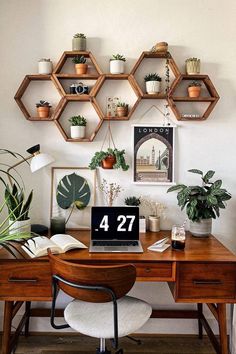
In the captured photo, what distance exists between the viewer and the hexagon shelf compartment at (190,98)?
206cm

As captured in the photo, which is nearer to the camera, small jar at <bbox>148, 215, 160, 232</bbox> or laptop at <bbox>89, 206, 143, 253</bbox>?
laptop at <bbox>89, 206, 143, 253</bbox>

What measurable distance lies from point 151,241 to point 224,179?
738 mm

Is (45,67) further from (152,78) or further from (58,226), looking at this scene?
(58,226)

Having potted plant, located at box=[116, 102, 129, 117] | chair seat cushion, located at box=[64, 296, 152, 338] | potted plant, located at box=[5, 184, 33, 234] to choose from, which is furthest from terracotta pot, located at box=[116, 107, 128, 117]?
chair seat cushion, located at box=[64, 296, 152, 338]

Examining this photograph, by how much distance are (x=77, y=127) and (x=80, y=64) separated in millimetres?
427

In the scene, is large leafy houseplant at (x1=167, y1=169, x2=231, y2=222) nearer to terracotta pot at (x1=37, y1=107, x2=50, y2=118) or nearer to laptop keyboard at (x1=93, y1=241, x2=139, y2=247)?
laptop keyboard at (x1=93, y1=241, x2=139, y2=247)

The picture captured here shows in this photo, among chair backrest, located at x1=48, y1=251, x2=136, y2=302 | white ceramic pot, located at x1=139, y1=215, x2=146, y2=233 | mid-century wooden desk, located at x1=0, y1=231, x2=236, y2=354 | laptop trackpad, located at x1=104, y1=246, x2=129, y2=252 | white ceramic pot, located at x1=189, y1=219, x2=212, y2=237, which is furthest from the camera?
white ceramic pot, located at x1=139, y1=215, x2=146, y2=233

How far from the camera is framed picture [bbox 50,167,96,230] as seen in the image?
219cm

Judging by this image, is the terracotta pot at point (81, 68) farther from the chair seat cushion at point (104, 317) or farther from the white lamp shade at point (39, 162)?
the chair seat cushion at point (104, 317)

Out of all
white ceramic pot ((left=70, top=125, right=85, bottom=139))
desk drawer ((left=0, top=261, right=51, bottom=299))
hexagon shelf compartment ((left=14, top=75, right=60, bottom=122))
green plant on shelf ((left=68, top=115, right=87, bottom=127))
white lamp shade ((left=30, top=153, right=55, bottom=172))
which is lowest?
desk drawer ((left=0, top=261, right=51, bottom=299))

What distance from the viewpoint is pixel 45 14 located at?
211 centimetres

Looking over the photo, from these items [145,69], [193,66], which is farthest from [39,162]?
[193,66]

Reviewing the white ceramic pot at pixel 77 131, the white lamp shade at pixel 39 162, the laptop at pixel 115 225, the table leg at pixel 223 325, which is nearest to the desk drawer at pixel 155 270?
the laptop at pixel 115 225

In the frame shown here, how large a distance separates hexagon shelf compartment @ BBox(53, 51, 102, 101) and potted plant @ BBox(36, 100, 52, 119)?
14 centimetres
